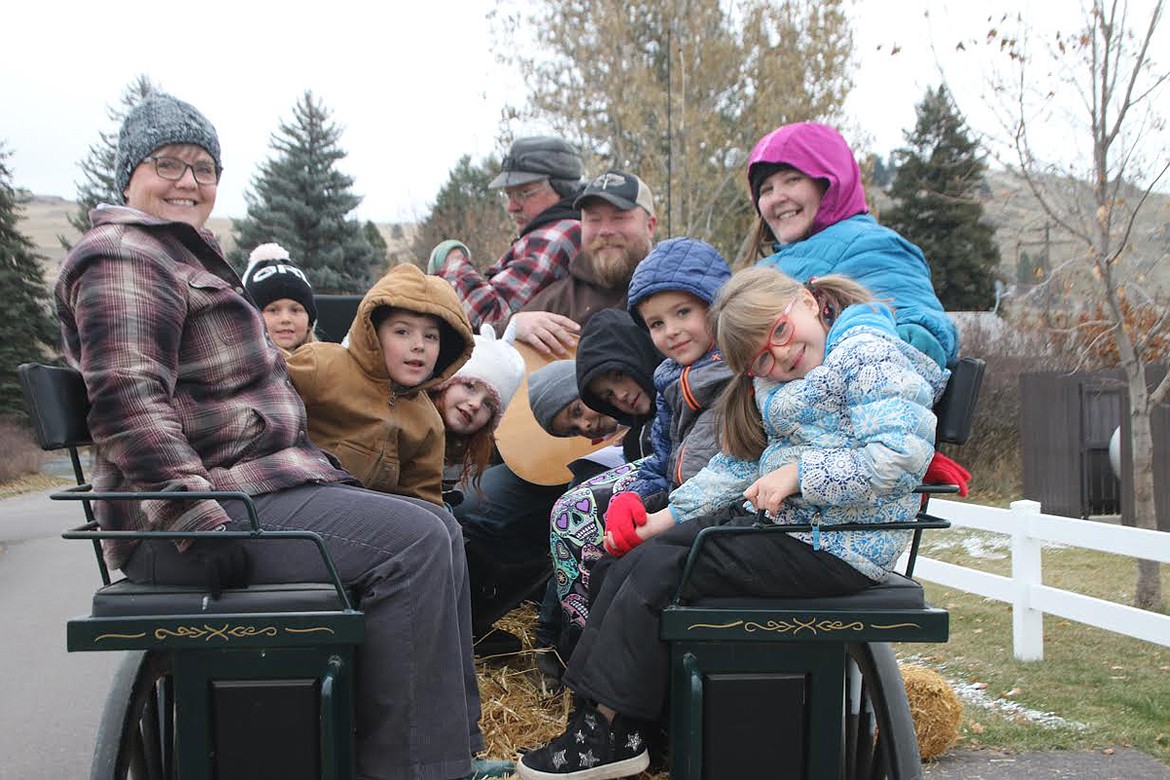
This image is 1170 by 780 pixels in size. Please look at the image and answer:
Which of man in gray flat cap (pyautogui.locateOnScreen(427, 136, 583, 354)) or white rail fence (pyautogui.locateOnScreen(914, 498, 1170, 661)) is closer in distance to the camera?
man in gray flat cap (pyautogui.locateOnScreen(427, 136, 583, 354))

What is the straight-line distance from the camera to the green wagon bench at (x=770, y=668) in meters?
2.43

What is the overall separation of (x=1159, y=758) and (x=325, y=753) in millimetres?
4252

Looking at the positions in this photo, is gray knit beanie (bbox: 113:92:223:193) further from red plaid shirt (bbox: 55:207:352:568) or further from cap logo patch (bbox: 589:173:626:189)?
cap logo patch (bbox: 589:173:626:189)

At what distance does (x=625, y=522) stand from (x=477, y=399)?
Result: 35.7 inches

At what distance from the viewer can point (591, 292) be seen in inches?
171

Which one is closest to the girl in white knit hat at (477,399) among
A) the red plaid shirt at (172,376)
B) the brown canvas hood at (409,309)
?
the brown canvas hood at (409,309)

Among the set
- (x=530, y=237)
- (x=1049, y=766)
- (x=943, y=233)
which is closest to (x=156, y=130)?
(x=530, y=237)

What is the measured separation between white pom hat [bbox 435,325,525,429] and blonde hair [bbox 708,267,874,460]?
3.10 ft

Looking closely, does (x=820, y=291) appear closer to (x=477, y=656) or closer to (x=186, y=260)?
(x=186, y=260)

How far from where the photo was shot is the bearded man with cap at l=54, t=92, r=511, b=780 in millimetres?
2385

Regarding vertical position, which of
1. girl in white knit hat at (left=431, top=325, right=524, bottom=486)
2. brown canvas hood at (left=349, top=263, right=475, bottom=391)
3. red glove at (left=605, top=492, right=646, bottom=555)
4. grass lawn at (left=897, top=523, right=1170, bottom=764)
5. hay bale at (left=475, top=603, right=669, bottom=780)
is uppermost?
brown canvas hood at (left=349, top=263, right=475, bottom=391)

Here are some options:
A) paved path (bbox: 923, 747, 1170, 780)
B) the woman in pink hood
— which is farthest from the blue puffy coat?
paved path (bbox: 923, 747, 1170, 780)

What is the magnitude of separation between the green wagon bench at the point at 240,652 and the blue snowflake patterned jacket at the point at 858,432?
100cm

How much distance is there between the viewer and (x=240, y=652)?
237 centimetres
